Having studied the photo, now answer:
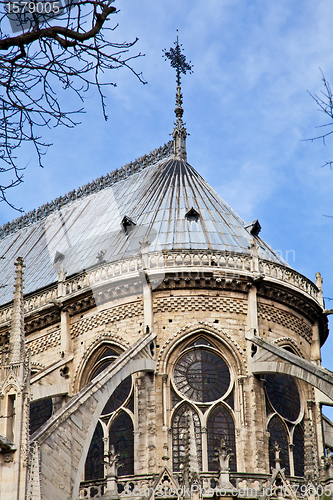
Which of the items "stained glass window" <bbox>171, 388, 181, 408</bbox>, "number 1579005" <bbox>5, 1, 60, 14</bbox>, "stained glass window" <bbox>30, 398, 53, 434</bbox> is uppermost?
"number 1579005" <bbox>5, 1, 60, 14</bbox>

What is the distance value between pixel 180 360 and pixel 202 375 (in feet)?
2.56

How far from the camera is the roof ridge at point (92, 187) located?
33.3 metres

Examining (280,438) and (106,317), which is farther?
(106,317)

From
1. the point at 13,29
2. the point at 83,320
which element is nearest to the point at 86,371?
the point at 83,320

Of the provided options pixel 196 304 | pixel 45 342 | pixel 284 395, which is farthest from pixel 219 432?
pixel 45 342

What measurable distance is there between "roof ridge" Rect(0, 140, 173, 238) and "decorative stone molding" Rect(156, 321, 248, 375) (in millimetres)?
9602

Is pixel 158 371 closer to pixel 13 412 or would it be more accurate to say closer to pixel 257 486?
pixel 257 486

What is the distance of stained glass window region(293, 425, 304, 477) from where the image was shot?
82.2ft

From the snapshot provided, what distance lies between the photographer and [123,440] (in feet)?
80.4

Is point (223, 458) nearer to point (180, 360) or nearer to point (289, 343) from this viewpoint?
point (180, 360)

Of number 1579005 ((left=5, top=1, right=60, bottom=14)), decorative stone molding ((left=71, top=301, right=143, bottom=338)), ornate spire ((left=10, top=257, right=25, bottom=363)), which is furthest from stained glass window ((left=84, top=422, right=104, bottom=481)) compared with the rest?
number 1579005 ((left=5, top=1, right=60, bottom=14))

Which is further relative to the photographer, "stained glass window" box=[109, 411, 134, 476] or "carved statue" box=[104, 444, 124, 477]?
"stained glass window" box=[109, 411, 134, 476]

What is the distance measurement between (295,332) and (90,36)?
18115 mm

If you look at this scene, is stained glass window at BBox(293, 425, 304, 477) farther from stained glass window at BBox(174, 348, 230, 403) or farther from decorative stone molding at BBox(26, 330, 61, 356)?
decorative stone molding at BBox(26, 330, 61, 356)
